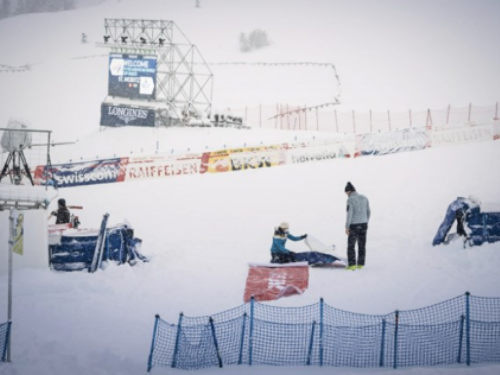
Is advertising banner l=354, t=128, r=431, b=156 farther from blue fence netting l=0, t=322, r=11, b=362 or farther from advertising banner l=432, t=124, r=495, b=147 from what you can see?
blue fence netting l=0, t=322, r=11, b=362

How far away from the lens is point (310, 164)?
2495 cm

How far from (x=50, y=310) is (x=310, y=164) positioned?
16.3 meters

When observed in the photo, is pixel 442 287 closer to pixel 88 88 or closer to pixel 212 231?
pixel 212 231

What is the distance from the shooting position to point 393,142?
25.2 meters

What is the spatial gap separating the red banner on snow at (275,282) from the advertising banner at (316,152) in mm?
13608

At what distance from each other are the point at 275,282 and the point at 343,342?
2820 millimetres

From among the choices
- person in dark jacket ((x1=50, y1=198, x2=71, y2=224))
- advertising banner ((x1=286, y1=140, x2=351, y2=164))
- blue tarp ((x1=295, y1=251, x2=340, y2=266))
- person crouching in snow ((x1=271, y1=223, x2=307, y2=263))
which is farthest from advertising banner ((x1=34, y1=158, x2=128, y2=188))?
blue tarp ((x1=295, y1=251, x2=340, y2=266))

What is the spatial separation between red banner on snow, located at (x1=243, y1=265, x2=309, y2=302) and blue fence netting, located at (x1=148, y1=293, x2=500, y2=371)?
4.05 feet

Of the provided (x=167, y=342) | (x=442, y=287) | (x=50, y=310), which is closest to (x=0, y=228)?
(x=50, y=310)

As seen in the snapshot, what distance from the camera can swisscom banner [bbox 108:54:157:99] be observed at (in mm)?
35719

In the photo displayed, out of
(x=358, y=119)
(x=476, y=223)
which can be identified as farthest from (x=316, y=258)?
(x=358, y=119)

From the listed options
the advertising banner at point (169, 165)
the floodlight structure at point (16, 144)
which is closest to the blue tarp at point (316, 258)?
the floodlight structure at point (16, 144)

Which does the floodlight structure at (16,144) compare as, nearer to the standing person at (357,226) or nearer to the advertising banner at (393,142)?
the standing person at (357,226)

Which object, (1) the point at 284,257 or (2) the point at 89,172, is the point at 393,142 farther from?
(1) the point at 284,257
